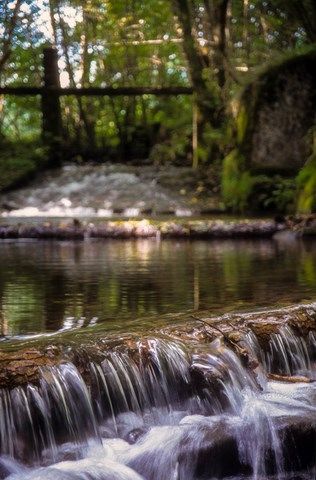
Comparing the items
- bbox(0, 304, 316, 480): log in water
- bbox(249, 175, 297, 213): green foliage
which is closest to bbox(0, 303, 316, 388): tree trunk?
bbox(0, 304, 316, 480): log in water

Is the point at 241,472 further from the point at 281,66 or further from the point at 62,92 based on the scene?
the point at 62,92

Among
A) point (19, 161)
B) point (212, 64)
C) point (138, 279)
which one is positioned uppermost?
point (212, 64)

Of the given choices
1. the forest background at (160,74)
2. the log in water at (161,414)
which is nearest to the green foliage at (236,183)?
the forest background at (160,74)

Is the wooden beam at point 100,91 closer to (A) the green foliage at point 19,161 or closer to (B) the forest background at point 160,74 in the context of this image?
(B) the forest background at point 160,74

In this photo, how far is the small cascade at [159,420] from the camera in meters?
3.50

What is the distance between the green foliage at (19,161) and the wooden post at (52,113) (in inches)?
18.5

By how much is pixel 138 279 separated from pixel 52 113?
605 inches

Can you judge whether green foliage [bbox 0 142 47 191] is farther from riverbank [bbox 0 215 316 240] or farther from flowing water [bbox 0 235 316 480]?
flowing water [bbox 0 235 316 480]

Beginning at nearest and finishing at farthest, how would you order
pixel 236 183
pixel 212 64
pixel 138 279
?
pixel 138 279 < pixel 236 183 < pixel 212 64

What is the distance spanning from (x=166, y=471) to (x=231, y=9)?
18.7 m

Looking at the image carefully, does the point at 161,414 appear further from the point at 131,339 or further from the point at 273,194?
the point at 273,194

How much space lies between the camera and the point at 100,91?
20344 mm

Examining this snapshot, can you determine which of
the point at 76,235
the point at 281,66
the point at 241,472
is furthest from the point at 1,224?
the point at 241,472

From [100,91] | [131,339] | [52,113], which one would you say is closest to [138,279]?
[131,339]
